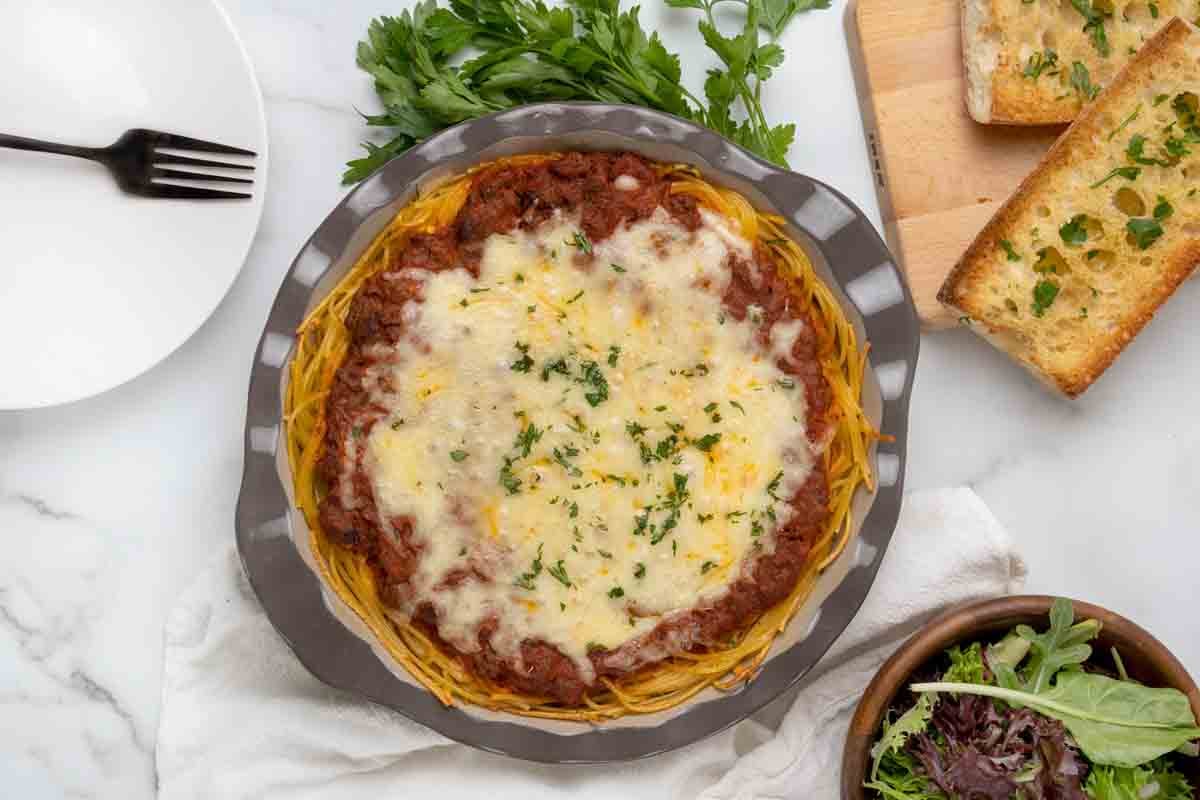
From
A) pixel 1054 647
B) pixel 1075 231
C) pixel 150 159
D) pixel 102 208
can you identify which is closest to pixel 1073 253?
pixel 1075 231

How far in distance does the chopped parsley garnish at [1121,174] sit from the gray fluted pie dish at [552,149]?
0.83m

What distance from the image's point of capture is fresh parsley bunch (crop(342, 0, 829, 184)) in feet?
10.6

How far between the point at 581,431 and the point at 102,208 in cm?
147

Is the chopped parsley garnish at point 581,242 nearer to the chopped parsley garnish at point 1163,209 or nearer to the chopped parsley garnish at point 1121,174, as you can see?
the chopped parsley garnish at point 1121,174

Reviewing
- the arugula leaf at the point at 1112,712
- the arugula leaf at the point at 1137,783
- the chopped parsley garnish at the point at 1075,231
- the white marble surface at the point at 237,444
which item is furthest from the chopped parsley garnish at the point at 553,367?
the arugula leaf at the point at 1137,783

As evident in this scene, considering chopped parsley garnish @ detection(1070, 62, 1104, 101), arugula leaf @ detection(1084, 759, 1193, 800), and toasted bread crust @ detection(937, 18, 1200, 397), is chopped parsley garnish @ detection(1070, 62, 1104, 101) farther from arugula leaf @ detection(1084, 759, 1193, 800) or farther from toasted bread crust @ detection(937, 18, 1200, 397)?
arugula leaf @ detection(1084, 759, 1193, 800)

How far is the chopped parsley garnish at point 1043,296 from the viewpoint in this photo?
346cm

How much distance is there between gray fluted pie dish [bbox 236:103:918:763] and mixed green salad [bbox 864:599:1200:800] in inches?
17.0

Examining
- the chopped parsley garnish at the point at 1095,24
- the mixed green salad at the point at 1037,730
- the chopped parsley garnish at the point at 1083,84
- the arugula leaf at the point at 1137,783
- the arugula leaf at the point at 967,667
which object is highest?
the chopped parsley garnish at the point at 1095,24

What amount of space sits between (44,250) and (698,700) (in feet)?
7.01

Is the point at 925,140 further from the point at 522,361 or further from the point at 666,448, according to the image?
the point at 522,361

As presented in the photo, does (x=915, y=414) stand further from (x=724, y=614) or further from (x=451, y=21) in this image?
(x=451, y=21)

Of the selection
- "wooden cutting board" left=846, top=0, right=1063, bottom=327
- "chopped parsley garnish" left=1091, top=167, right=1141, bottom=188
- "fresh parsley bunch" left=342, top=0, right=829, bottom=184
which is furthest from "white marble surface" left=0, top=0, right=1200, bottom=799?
"chopped parsley garnish" left=1091, top=167, right=1141, bottom=188

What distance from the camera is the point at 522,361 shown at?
3.08 metres
